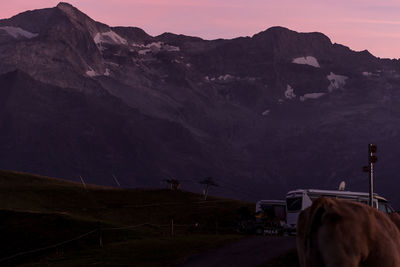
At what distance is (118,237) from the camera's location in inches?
2456

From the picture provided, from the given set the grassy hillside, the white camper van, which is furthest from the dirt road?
the white camper van

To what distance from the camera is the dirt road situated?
A: 120 feet

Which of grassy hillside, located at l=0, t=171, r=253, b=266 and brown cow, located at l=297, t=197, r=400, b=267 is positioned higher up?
brown cow, located at l=297, t=197, r=400, b=267

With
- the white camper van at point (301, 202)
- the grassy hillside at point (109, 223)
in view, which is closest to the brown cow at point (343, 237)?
the grassy hillside at point (109, 223)

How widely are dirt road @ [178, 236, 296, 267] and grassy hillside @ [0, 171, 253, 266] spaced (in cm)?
119

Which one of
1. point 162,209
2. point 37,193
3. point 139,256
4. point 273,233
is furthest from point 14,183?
point 139,256

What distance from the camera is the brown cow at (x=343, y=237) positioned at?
1288cm

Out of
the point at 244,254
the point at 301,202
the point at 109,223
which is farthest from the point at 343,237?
the point at 109,223

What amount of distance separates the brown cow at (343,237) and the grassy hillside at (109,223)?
23.8 m

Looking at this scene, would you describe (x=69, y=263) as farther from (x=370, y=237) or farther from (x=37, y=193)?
(x=37, y=193)

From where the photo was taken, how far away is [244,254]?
133 feet

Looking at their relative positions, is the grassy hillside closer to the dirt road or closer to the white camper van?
the dirt road

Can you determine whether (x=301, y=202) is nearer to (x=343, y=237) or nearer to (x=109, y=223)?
(x=109, y=223)

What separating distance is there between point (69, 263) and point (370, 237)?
88.3 ft
